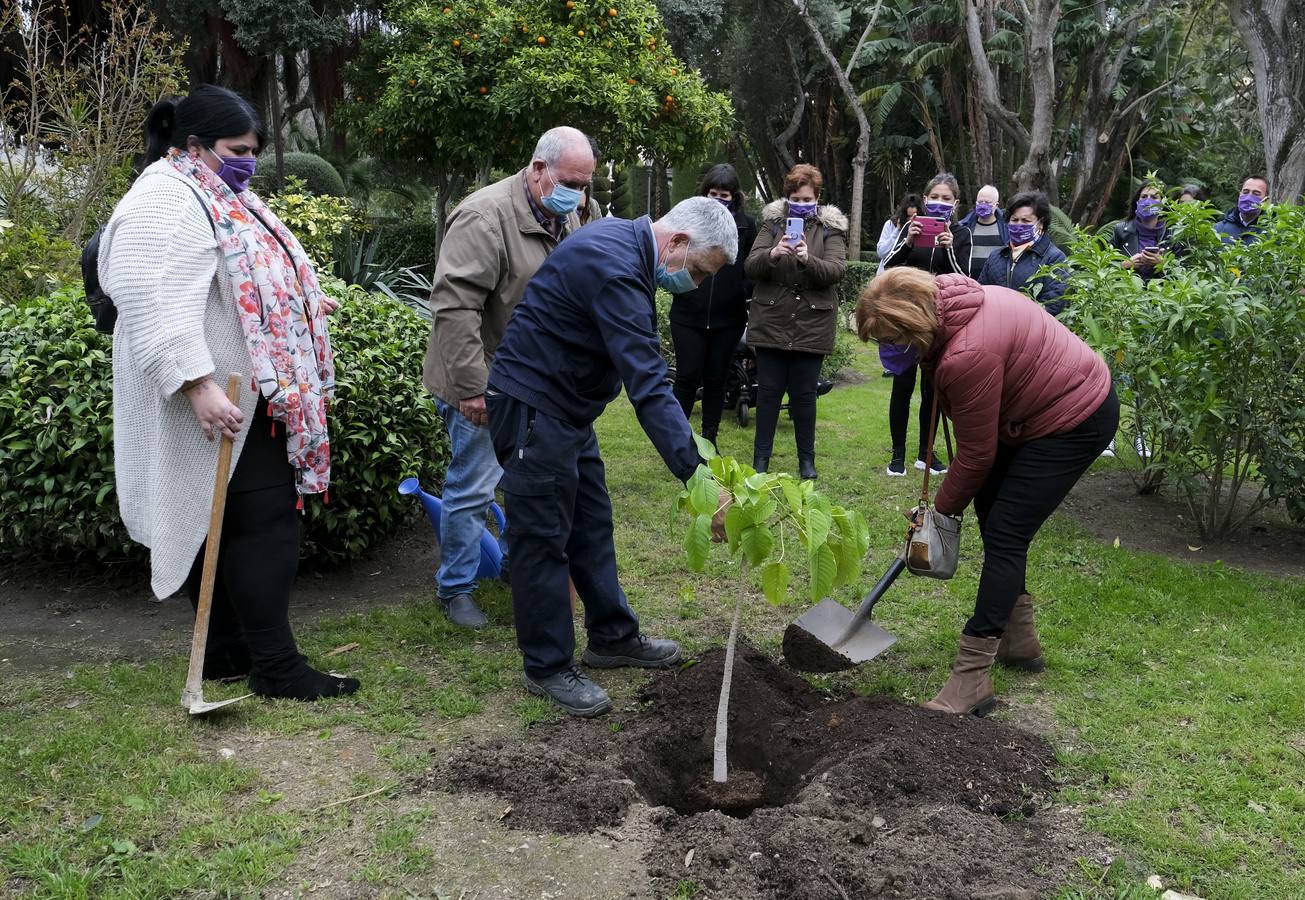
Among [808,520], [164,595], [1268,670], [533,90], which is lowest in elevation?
[1268,670]

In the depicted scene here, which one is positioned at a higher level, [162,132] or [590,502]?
[162,132]

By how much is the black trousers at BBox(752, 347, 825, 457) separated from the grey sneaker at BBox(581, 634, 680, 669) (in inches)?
104

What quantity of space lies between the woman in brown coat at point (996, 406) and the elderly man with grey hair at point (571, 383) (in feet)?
2.23

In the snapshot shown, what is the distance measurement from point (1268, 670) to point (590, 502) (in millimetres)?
2802

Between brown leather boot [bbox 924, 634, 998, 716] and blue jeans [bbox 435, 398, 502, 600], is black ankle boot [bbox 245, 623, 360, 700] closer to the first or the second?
blue jeans [bbox 435, 398, 502, 600]

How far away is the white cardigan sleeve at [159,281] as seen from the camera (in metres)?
3.17

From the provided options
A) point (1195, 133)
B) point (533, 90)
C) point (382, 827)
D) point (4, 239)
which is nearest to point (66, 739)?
point (382, 827)

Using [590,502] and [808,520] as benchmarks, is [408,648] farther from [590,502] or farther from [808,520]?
[808,520]

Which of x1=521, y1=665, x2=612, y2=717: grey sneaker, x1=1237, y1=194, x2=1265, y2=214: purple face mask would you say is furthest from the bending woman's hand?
x1=1237, y1=194, x2=1265, y2=214: purple face mask

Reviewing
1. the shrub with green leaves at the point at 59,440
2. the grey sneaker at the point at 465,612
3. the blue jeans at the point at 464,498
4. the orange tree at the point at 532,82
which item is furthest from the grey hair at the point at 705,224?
the orange tree at the point at 532,82

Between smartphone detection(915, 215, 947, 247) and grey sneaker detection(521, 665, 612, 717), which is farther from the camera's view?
smartphone detection(915, 215, 947, 247)

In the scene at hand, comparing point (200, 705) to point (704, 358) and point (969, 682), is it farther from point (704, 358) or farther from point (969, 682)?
point (704, 358)

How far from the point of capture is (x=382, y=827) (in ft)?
9.77

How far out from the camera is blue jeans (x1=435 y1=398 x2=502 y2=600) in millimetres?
4309
